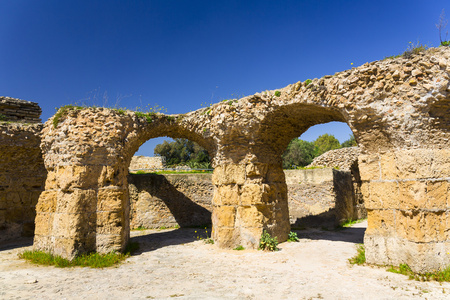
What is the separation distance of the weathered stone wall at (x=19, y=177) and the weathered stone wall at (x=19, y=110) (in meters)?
2.05

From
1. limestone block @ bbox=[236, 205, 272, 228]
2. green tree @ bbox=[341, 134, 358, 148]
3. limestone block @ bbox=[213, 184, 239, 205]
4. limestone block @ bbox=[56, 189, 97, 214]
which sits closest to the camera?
limestone block @ bbox=[56, 189, 97, 214]

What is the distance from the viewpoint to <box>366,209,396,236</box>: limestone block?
5152 mm

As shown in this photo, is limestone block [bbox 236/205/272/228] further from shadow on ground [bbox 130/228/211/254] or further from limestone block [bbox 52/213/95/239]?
limestone block [bbox 52/213/95/239]

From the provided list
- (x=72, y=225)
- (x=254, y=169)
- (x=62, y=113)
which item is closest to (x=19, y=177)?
(x=62, y=113)

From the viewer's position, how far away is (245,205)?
24.0 feet

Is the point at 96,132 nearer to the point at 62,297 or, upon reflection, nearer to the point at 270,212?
the point at 62,297

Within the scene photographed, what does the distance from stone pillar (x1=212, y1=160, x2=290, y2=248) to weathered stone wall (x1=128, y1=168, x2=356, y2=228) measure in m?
3.82

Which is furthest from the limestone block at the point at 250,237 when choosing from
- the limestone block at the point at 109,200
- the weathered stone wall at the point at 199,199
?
the weathered stone wall at the point at 199,199

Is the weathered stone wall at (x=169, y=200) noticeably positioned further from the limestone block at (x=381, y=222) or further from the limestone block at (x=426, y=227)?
the limestone block at (x=426, y=227)

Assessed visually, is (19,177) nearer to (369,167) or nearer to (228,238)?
(228,238)

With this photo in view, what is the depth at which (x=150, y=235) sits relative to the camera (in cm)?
937

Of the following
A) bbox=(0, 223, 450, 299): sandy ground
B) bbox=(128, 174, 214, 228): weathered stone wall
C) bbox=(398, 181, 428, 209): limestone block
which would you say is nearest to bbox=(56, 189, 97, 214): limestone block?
bbox=(0, 223, 450, 299): sandy ground

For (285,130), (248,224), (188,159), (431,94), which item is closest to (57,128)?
(248,224)

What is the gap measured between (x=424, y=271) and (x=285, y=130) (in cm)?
432
